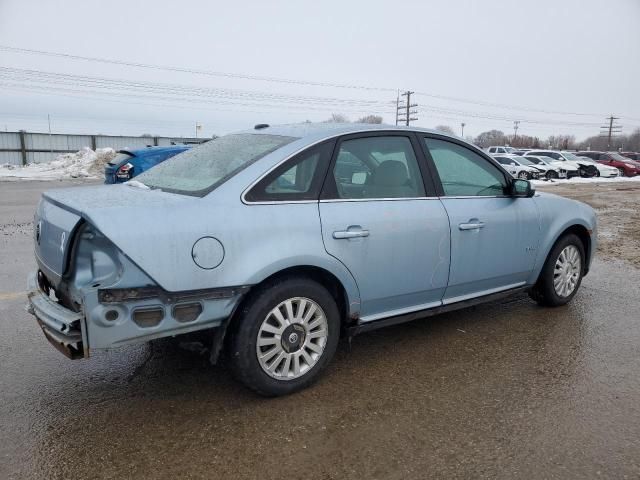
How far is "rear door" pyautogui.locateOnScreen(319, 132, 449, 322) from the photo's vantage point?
10.8ft

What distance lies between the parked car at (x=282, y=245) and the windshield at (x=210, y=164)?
0.02 m

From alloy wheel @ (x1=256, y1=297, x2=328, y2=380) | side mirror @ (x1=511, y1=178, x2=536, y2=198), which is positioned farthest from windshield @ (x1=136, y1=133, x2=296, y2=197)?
side mirror @ (x1=511, y1=178, x2=536, y2=198)

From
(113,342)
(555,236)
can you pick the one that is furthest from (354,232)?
(555,236)

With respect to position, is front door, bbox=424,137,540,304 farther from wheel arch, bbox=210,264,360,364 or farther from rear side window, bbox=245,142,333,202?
rear side window, bbox=245,142,333,202

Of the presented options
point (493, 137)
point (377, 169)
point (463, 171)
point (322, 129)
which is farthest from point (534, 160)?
point (493, 137)

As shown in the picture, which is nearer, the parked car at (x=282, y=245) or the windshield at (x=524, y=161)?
the parked car at (x=282, y=245)

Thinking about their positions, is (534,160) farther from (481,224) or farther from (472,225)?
(472,225)

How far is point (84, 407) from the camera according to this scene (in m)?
3.01

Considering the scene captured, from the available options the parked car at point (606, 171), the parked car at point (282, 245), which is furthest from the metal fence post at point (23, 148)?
the parked car at point (606, 171)

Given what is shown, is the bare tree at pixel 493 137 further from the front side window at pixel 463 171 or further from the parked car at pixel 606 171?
the front side window at pixel 463 171

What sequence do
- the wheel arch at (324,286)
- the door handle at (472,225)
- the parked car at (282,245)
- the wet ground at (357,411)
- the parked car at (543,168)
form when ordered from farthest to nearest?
the parked car at (543,168) < the door handle at (472,225) < the wheel arch at (324,286) < the parked car at (282,245) < the wet ground at (357,411)

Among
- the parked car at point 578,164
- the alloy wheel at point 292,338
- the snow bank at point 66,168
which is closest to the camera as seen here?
the alloy wheel at point 292,338

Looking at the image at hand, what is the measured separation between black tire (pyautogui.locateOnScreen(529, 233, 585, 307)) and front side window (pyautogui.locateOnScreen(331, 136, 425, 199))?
5.74 ft

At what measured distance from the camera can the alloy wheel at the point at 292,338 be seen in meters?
3.03
